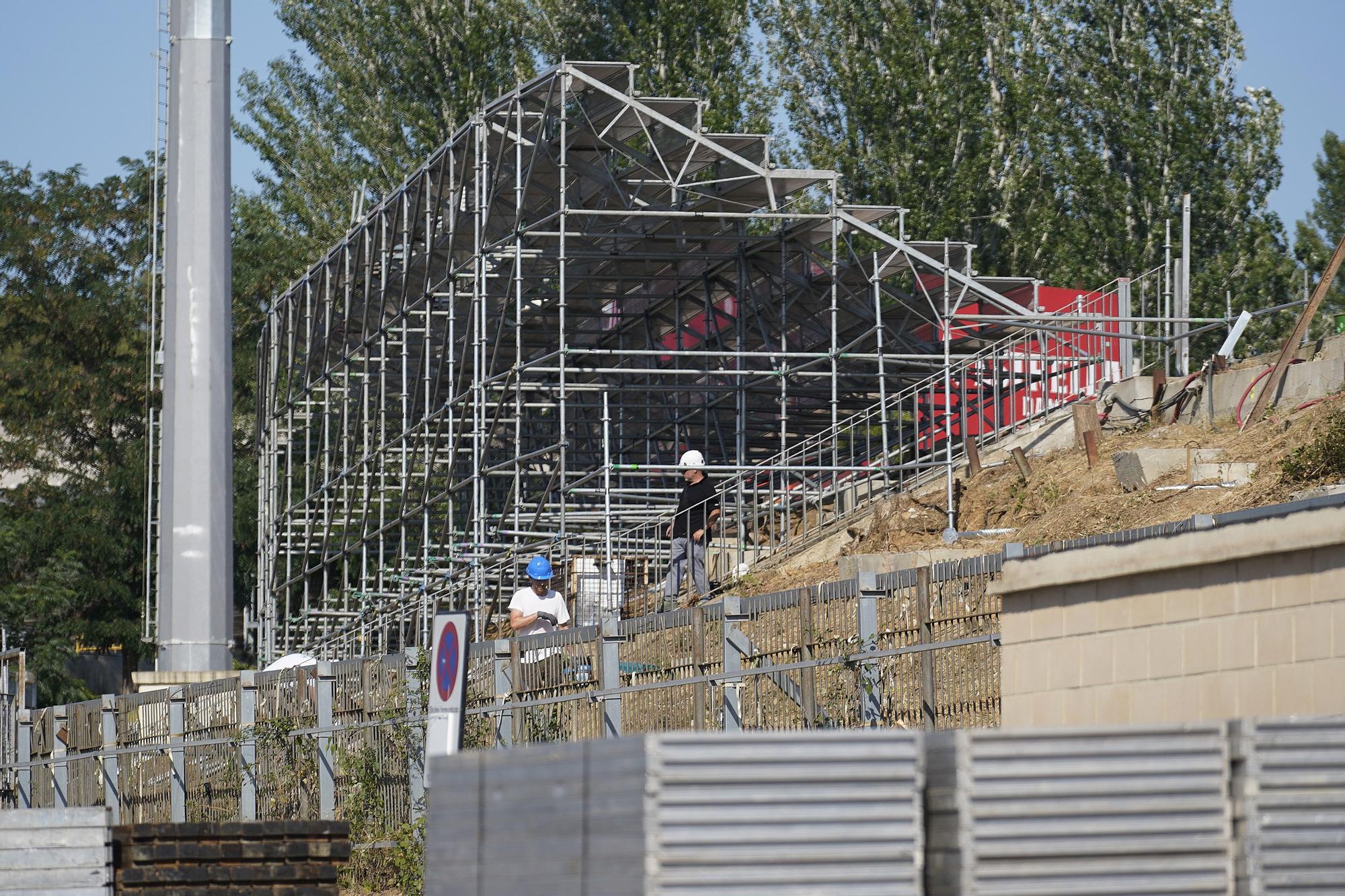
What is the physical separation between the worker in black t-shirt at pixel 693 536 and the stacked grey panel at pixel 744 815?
48.1 ft

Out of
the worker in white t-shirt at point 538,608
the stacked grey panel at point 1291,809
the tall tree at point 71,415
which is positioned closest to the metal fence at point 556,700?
the worker in white t-shirt at point 538,608

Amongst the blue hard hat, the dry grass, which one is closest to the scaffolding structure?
the dry grass

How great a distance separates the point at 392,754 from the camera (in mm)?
15023

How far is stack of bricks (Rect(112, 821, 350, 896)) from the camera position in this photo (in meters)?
11.1

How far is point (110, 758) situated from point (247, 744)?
3135mm

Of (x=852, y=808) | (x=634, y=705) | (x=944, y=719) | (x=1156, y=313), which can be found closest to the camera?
(x=852, y=808)

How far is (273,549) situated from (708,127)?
1276cm

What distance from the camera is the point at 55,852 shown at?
34.8ft

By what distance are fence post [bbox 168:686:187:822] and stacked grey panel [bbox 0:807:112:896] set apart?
7.45 meters

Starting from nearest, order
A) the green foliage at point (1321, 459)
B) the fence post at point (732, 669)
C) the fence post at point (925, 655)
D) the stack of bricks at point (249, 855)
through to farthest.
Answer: the fence post at point (925, 655), the stack of bricks at point (249, 855), the fence post at point (732, 669), the green foliage at point (1321, 459)

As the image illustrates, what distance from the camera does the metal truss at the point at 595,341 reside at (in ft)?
85.8

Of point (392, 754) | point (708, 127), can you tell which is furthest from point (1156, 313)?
point (392, 754)

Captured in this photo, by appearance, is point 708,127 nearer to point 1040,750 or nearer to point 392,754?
point 392,754

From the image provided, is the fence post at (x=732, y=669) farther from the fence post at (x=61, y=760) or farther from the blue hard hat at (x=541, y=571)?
the fence post at (x=61, y=760)
